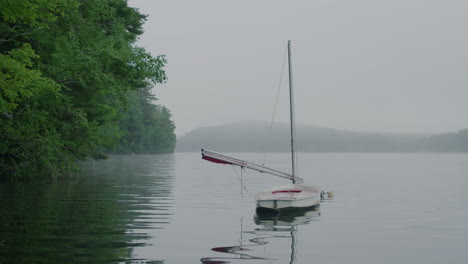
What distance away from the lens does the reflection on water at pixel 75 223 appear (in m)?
14.1

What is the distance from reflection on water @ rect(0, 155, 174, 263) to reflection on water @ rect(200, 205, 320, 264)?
259 centimetres

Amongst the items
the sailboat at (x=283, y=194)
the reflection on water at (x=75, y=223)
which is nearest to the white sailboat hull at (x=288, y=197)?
the sailboat at (x=283, y=194)

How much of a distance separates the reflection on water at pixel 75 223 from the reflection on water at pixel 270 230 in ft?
8.49

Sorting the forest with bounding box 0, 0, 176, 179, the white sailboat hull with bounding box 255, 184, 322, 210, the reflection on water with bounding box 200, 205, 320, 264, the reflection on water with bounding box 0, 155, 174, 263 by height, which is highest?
the forest with bounding box 0, 0, 176, 179

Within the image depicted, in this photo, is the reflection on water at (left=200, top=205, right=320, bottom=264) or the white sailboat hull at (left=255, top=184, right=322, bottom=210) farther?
the white sailboat hull at (left=255, top=184, right=322, bottom=210)

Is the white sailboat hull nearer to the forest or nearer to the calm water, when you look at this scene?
the calm water

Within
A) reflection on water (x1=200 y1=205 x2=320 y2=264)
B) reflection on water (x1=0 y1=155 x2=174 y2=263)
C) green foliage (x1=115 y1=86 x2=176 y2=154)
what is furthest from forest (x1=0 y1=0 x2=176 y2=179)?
green foliage (x1=115 y1=86 x2=176 y2=154)

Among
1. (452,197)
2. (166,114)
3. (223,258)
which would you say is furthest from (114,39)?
(166,114)

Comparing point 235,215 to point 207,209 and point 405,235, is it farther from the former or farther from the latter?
point 405,235

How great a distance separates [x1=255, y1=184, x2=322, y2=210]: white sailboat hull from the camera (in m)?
25.3

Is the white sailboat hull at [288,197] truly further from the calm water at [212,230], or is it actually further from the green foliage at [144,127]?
the green foliage at [144,127]

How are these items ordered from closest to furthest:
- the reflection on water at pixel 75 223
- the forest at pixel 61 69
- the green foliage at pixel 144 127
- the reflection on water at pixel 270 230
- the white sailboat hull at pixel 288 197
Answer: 1. the reflection on water at pixel 75 223
2. the reflection on water at pixel 270 230
3. the white sailboat hull at pixel 288 197
4. the forest at pixel 61 69
5. the green foliage at pixel 144 127

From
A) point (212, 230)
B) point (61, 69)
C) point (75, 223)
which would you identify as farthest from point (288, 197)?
point (61, 69)

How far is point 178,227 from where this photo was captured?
66.0 feet
